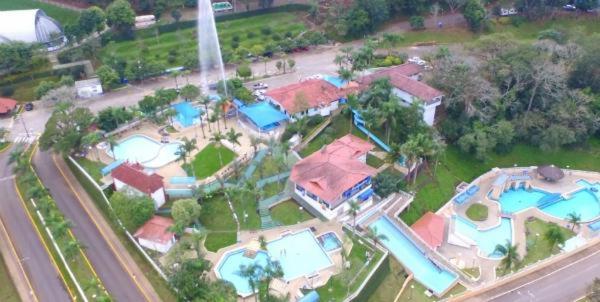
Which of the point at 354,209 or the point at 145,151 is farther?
the point at 145,151

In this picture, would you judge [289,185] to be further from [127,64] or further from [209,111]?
[127,64]

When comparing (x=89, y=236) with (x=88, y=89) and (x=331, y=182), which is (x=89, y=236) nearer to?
(x=331, y=182)

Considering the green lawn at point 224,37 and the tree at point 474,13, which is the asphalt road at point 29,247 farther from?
the tree at point 474,13

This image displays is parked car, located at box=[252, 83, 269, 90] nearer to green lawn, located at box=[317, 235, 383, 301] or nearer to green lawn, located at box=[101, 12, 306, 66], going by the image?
green lawn, located at box=[101, 12, 306, 66]

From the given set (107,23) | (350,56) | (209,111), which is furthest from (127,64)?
(350,56)

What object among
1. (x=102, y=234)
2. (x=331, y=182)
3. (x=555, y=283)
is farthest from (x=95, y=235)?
(x=555, y=283)

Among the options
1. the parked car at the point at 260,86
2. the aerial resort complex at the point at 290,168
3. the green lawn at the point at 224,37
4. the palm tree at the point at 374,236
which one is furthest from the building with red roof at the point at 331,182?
the green lawn at the point at 224,37
